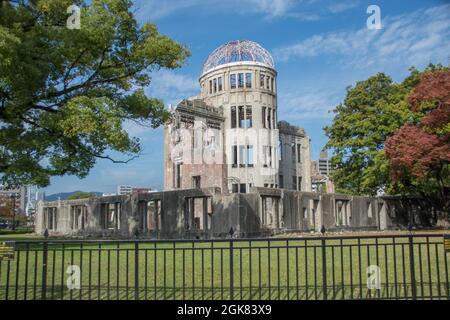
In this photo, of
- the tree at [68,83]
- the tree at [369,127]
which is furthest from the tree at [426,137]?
the tree at [68,83]

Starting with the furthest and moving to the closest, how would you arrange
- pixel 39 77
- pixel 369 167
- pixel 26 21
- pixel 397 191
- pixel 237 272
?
pixel 397 191 < pixel 369 167 < pixel 26 21 < pixel 39 77 < pixel 237 272

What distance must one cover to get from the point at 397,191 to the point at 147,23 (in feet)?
86.5

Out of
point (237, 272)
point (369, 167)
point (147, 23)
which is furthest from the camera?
point (369, 167)

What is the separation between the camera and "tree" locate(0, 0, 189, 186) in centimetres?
1451

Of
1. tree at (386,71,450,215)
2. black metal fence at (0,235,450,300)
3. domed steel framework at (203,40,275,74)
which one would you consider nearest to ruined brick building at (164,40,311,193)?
domed steel framework at (203,40,275,74)

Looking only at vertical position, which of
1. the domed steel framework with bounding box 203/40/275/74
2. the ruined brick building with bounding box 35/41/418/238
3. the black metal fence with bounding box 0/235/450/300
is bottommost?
the black metal fence with bounding box 0/235/450/300

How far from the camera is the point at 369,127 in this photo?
113 feet

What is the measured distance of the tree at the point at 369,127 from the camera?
3325cm

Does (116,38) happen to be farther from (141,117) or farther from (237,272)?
(237,272)

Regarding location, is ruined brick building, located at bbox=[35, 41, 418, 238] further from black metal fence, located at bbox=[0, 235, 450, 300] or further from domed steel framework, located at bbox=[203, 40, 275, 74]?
black metal fence, located at bbox=[0, 235, 450, 300]

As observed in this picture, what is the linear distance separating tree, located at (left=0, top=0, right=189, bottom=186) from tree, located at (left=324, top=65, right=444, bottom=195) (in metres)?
20.7

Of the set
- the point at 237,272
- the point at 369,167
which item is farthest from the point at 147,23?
the point at 369,167

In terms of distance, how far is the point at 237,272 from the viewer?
10.7m

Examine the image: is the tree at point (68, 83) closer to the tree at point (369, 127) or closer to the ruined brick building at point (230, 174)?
the ruined brick building at point (230, 174)
